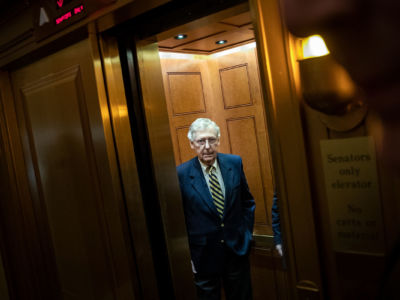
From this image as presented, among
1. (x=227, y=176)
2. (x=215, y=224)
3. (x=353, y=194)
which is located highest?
(x=353, y=194)

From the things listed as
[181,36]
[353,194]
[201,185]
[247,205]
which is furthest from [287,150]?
[181,36]

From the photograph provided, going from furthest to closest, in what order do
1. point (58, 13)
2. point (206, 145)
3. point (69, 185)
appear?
point (206, 145) < point (69, 185) < point (58, 13)

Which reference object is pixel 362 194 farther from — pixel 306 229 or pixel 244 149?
pixel 244 149

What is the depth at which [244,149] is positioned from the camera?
9.73 ft

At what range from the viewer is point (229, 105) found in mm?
3006

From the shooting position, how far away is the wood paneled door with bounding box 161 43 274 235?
9.41 ft

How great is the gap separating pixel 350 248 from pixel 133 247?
2.88ft

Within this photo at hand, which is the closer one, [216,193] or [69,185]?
[69,185]

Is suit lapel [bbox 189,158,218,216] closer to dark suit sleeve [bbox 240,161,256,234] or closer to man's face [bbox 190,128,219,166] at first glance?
man's face [bbox 190,128,219,166]

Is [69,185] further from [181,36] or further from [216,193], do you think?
[181,36]

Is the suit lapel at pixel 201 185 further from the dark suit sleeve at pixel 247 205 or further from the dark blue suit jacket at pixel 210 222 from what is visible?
the dark suit sleeve at pixel 247 205

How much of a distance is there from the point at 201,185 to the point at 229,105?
1.07 meters

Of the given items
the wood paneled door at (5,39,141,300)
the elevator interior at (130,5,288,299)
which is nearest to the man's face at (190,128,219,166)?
the elevator interior at (130,5,288,299)

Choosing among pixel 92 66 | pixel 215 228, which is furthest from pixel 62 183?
pixel 215 228
